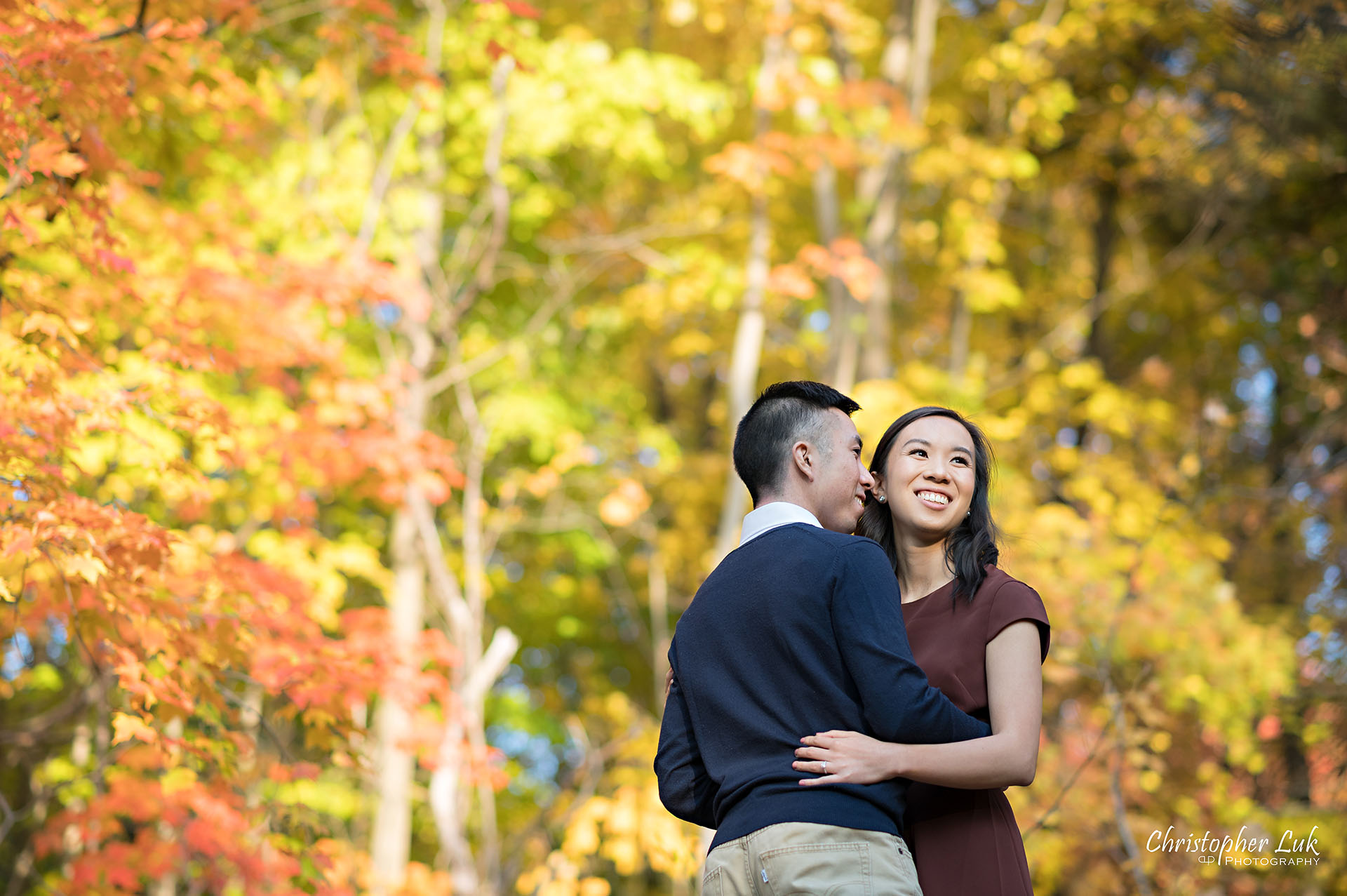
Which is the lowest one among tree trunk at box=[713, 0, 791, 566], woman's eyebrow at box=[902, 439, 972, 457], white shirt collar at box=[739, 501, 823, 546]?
white shirt collar at box=[739, 501, 823, 546]

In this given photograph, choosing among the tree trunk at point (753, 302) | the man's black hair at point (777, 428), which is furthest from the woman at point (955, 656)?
the tree trunk at point (753, 302)

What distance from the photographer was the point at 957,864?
6.88ft

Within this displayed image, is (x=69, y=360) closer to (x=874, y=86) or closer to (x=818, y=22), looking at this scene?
(x=874, y=86)

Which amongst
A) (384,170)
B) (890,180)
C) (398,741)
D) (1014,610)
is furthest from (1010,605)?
(384,170)

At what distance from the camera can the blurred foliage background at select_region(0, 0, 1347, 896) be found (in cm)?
421

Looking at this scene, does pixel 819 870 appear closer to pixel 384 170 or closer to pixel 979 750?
pixel 979 750

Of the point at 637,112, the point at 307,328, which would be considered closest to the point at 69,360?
the point at 307,328

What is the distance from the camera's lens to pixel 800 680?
6.46ft

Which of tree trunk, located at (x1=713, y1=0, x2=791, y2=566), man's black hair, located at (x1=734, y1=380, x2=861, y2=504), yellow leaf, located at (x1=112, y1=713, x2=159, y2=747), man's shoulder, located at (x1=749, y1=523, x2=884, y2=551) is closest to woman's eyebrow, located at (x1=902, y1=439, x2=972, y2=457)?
man's black hair, located at (x1=734, y1=380, x2=861, y2=504)

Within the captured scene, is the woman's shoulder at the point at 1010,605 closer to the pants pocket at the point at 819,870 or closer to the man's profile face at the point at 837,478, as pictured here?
the man's profile face at the point at 837,478

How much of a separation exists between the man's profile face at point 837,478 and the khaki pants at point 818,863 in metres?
0.61

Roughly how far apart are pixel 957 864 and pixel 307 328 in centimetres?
644

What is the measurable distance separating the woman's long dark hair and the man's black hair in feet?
0.71

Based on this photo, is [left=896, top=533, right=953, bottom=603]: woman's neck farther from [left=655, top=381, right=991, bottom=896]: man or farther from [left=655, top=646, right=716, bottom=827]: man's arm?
[left=655, top=646, right=716, bottom=827]: man's arm
